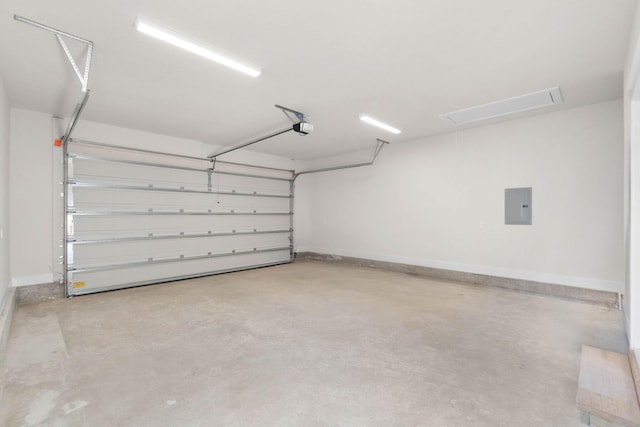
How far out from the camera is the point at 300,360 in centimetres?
269

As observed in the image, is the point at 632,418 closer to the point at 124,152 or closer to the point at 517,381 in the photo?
the point at 517,381

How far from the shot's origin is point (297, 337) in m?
3.19

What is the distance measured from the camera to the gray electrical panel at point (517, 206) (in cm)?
505

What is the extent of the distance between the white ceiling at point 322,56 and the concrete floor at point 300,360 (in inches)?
115

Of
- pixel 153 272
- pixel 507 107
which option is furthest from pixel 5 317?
pixel 507 107

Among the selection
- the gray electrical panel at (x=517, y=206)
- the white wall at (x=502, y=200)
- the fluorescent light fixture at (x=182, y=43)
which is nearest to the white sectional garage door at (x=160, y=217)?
the white wall at (x=502, y=200)

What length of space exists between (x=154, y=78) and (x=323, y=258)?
6.07 meters

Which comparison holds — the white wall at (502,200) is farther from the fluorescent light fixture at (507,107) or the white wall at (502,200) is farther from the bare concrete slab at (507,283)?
the fluorescent light fixture at (507,107)

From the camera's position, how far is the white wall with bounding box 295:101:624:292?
4.41m

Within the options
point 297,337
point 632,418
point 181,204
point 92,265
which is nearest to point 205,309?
point 297,337

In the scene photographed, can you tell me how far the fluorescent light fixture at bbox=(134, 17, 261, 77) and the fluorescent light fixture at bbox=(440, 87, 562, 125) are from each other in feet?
11.0

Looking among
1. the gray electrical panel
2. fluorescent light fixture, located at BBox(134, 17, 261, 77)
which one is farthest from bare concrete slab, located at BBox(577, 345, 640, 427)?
fluorescent light fixture, located at BBox(134, 17, 261, 77)

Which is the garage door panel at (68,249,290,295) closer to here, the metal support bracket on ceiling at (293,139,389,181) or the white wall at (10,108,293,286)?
the white wall at (10,108,293,286)

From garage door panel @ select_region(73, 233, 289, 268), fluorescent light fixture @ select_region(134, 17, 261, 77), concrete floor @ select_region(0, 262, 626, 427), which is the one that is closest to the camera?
concrete floor @ select_region(0, 262, 626, 427)
